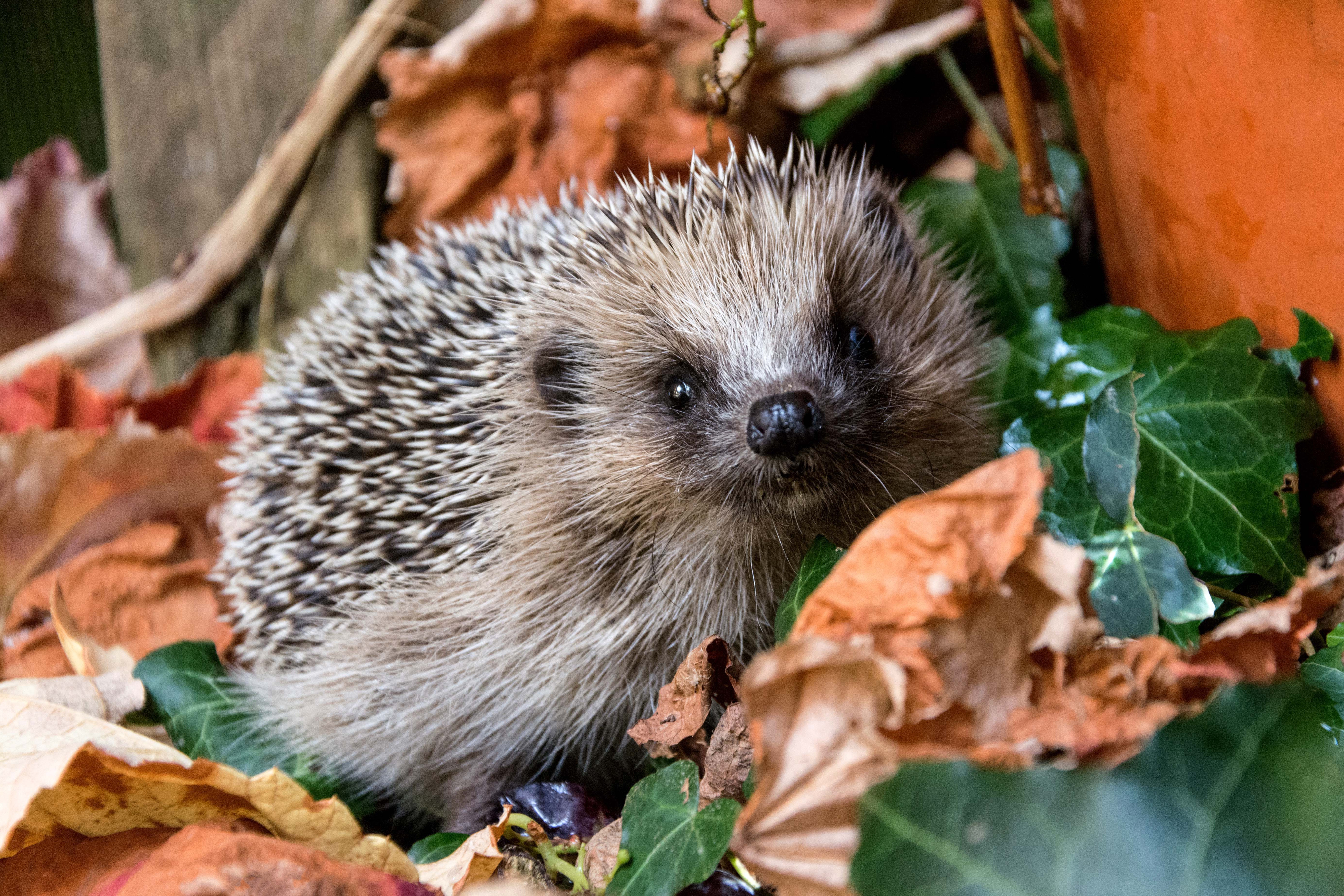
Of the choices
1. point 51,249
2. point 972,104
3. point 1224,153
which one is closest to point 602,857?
point 1224,153

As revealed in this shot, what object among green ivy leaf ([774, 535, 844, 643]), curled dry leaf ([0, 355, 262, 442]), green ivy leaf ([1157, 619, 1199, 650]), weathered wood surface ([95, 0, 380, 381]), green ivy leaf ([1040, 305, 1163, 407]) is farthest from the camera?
weathered wood surface ([95, 0, 380, 381])

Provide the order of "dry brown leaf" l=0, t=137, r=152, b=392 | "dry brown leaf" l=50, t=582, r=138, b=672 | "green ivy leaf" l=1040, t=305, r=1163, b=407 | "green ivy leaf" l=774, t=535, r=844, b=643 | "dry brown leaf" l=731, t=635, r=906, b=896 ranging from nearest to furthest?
1. "dry brown leaf" l=731, t=635, r=906, b=896
2. "green ivy leaf" l=774, t=535, r=844, b=643
3. "green ivy leaf" l=1040, t=305, r=1163, b=407
4. "dry brown leaf" l=50, t=582, r=138, b=672
5. "dry brown leaf" l=0, t=137, r=152, b=392

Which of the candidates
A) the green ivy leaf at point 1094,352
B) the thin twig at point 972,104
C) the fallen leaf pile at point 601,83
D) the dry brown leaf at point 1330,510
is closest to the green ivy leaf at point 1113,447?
the green ivy leaf at point 1094,352

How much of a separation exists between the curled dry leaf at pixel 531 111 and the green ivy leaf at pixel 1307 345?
152cm

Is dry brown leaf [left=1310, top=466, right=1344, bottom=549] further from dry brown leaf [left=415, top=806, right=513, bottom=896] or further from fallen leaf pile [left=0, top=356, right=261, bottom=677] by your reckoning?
fallen leaf pile [left=0, top=356, right=261, bottom=677]

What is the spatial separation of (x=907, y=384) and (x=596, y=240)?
0.66 meters

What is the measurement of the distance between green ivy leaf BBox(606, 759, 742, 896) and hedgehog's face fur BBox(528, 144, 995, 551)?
56cm

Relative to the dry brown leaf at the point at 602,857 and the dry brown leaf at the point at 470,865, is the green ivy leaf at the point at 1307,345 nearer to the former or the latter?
the dry brown leaf at the point at 602,857

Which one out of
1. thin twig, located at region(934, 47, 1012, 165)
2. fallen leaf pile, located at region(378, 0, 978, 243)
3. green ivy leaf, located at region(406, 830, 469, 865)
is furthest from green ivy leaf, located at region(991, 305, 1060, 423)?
green ivy leaf, located at region(406, 830, 469, 865)

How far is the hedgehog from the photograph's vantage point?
197 centimetres

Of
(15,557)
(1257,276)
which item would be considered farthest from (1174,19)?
(15,557)

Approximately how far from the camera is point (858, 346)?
2010 mm

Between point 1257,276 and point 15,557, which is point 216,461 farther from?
point 1257,276

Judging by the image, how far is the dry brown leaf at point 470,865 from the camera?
150 centimetres
